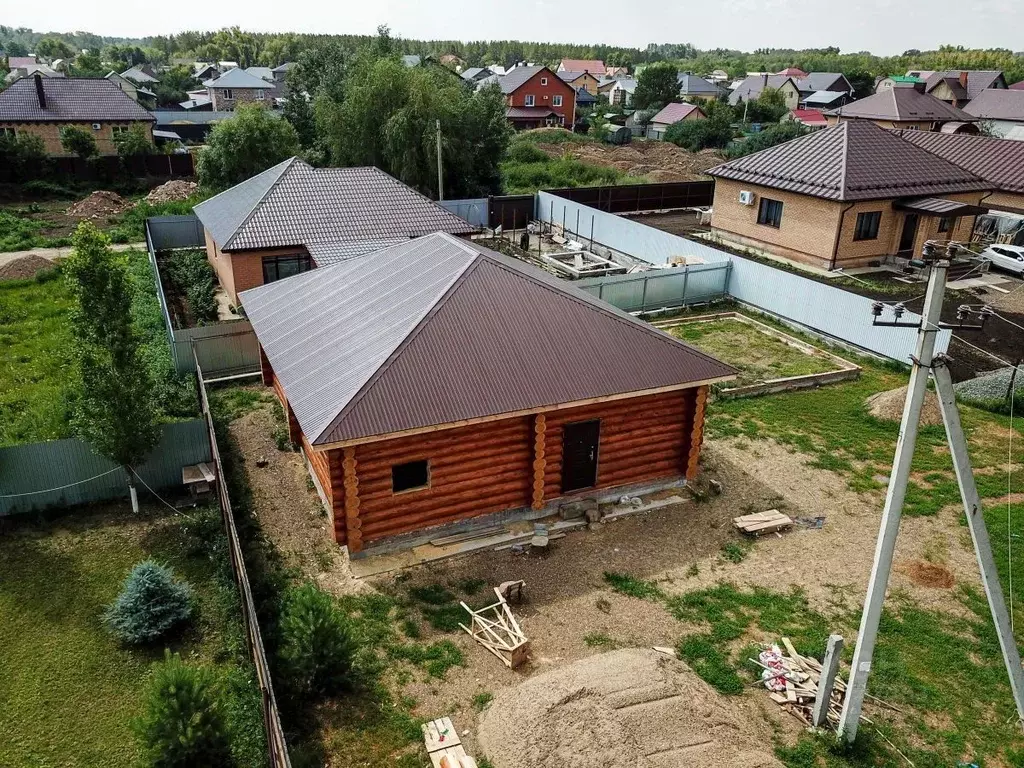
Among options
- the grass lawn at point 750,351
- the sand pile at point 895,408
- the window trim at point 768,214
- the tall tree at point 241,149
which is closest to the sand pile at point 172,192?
the tall tree at point 241,149

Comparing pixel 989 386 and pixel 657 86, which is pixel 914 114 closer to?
pixel 989 386

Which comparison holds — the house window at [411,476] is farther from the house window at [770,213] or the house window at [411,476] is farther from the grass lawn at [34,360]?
the house window at [770,213]

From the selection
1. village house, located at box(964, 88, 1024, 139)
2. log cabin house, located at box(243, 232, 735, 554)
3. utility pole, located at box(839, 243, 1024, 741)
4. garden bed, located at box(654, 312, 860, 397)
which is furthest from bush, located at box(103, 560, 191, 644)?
village house, located at box(964, 88, 1024, 139)

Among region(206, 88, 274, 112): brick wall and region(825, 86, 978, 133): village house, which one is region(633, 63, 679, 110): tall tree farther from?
region(206, 88, 274, 112): brick wall

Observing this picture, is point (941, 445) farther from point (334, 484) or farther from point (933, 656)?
point (334, 484)

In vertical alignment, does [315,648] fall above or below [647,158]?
below

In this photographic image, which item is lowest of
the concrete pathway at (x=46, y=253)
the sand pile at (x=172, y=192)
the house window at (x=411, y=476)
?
the concrete pathway at (x=46, y=253)

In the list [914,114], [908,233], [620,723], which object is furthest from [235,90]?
[620,723]
